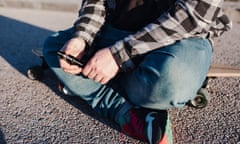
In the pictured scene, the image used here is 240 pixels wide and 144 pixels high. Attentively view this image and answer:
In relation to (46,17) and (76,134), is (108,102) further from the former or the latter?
(46,17)

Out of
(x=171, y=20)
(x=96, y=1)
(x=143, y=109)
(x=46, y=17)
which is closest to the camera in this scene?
(x=171, y=20)

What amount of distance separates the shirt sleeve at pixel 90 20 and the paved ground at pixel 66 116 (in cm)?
32

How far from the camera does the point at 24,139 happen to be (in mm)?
1337

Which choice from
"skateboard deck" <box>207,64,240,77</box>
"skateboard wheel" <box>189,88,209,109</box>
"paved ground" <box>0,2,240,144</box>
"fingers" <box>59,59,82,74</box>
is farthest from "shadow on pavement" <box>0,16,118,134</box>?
"skateboard deck" <box>207,64,240,77</box>

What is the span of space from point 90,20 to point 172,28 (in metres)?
0.44

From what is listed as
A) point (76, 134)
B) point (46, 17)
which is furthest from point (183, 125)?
point (46, 17)

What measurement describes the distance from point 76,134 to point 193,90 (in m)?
0.48

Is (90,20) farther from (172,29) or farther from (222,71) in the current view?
(222,71)

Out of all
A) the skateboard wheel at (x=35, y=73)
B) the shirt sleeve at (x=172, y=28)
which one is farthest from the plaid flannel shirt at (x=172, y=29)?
the skateboard wheel at (x=35, y=73)

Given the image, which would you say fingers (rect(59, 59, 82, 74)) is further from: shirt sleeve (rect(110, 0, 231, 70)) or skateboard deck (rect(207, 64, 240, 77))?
skateboard deck (rect(207, 64, 240, 77))

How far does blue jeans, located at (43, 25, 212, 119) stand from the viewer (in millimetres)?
1216

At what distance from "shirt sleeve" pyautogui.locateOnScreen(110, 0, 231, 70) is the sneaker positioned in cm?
19

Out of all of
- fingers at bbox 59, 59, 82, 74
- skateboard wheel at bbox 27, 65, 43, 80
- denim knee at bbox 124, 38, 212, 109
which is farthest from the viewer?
skateboard wheel at bbox 27, 65, 43, 80

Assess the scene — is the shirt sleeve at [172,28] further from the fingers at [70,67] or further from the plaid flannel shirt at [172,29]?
the fingers at [70,67]
